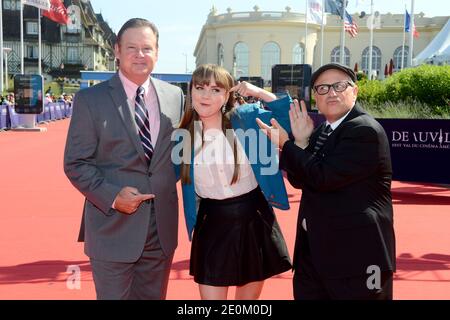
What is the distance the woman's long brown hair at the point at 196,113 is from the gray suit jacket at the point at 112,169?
10cm

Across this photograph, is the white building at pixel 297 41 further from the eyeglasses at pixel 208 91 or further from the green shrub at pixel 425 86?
the eyeglasses at pixel 208 91

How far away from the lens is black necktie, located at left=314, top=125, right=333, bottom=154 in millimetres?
2955

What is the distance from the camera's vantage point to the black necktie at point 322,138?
296 cm

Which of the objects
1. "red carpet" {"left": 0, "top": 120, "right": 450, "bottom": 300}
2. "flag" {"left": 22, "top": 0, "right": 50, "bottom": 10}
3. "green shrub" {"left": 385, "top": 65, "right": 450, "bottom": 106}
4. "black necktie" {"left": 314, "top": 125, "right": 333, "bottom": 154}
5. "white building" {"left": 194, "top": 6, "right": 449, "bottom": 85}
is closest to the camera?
"black necktie" {"left": 314, "top": 125, "right": 333, "bottom": 154}

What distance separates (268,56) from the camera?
84.0m

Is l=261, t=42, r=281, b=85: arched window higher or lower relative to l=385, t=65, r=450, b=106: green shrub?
higher

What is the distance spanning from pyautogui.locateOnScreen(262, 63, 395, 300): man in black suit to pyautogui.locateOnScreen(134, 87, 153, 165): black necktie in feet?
2.46

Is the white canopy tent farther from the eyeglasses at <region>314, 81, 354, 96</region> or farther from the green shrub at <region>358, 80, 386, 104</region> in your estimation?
the eyeglasses at <region>314, 81, 354, 96</region>

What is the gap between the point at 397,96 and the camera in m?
13.5

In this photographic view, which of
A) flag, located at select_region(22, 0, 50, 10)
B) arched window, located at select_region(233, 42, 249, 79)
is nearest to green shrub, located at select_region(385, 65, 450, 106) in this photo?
flag, located at select_region(22, 0, 50, 10)

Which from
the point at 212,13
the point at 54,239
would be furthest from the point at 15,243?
the point at 212,13

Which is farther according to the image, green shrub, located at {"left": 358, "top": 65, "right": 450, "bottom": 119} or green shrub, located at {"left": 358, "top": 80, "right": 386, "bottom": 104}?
green shrub, located at {"left": 358, "top": 80, "right": 386, "bottom": 104}

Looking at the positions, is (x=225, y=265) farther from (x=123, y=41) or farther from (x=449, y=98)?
(x=449, y=98)

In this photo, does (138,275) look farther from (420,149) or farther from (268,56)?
(268,56)
